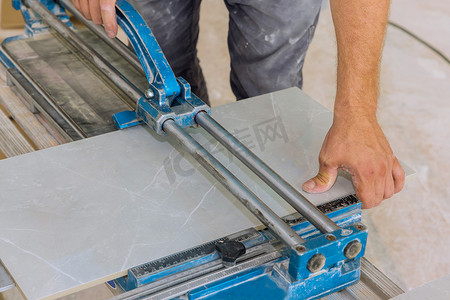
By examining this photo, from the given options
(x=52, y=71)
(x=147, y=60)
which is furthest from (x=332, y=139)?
(x=52, y=71)

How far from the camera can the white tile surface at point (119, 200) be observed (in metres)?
1.13

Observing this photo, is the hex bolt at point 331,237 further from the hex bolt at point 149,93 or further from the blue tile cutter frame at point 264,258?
the hex bolt at point 149,93

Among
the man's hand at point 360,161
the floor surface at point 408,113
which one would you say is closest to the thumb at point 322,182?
the man's hand at point 360,161

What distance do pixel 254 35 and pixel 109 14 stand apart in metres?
0.58

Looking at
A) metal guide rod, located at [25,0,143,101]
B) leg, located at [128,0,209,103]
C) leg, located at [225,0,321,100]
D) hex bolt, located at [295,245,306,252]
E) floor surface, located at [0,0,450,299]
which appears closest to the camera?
hex bolt, located at [295,245,306,252]

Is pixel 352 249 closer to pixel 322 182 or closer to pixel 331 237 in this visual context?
pixel 331 237

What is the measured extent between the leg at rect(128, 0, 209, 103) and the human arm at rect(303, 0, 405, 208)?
73cm

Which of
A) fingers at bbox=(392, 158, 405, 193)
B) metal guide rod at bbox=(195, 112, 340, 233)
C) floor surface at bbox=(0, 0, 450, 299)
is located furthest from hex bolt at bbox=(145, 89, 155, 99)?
floor surface at bbox=(0, 0, 450, 299)

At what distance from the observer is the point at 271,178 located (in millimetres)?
1248

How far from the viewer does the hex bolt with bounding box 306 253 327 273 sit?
1.08 m

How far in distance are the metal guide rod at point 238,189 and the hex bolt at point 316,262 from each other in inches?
1.4

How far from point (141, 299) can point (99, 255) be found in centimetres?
12

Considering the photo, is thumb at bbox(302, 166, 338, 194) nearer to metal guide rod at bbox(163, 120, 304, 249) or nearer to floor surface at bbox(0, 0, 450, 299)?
metal guide rod at bbox(163, 120, 304, 249)

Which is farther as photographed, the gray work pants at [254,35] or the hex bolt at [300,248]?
the gray work pants at [254,35]
